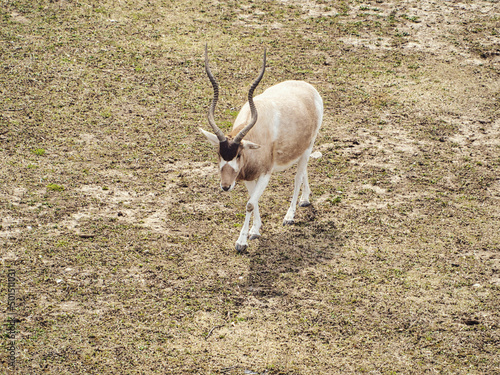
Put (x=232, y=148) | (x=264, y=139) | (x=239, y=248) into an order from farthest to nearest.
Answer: (x=239, y=248) < (x=264, y=139) < (x=232, y=148)

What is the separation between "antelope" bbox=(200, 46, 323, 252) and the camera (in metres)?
7.88

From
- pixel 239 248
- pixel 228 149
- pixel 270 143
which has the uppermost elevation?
pixel 228 149

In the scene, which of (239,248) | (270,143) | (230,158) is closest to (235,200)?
(239,248)

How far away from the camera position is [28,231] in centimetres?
849

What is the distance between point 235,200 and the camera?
9773mm

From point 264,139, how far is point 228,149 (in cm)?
82

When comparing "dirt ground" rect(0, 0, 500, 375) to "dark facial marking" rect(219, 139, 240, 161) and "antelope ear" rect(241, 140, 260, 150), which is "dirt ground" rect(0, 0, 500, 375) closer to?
"dark facial marking" rect(219, 139, 240, 161)

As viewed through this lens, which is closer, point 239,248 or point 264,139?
point 264,139

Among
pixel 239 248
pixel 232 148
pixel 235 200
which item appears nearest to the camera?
pixel 232 148

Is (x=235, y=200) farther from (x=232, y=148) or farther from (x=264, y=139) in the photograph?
(x=232, y=148)

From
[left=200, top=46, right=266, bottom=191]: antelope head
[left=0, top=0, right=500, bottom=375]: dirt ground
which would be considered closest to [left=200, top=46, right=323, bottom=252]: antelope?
[left=200, top=46, right=266, bottom=191]: antelope head

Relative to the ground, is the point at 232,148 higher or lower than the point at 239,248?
higher

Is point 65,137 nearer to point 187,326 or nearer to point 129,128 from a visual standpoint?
point 129,128

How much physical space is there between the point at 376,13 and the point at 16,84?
10129mm
